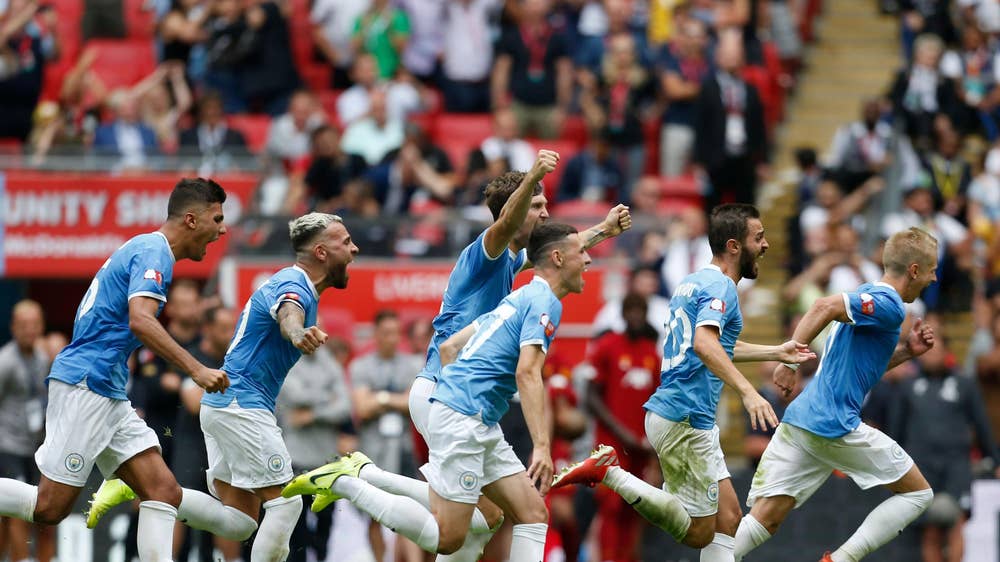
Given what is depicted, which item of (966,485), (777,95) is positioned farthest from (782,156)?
(966,485)

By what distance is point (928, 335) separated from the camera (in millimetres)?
11383

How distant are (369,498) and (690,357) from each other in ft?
7.22

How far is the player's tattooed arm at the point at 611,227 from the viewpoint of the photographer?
36.7ft

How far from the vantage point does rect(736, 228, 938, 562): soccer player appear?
1119 centimetres

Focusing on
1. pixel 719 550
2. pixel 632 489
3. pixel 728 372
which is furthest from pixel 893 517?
pixel 728 372

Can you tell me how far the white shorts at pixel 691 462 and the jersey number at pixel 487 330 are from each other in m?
1.32

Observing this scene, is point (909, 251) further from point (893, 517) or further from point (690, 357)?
point (893, 517)

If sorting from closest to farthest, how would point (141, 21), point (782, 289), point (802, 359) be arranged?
1. point (802, 359)
2. point (782, 289)
3. point (141, 21)

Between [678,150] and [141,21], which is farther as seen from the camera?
[141,21]

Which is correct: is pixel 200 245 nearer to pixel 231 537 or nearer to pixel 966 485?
pixel 231 537

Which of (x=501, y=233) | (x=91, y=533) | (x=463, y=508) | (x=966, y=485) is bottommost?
(x=91, y=533)

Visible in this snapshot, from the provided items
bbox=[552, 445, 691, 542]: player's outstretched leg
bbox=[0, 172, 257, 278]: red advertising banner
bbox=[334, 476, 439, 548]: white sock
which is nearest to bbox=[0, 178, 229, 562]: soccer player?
bbox=[334, 476, 439, 548]: white sock

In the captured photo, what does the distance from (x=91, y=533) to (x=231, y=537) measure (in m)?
4.06

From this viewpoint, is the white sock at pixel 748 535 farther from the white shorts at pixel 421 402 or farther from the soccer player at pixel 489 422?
the white shorts at pixel 421 402
